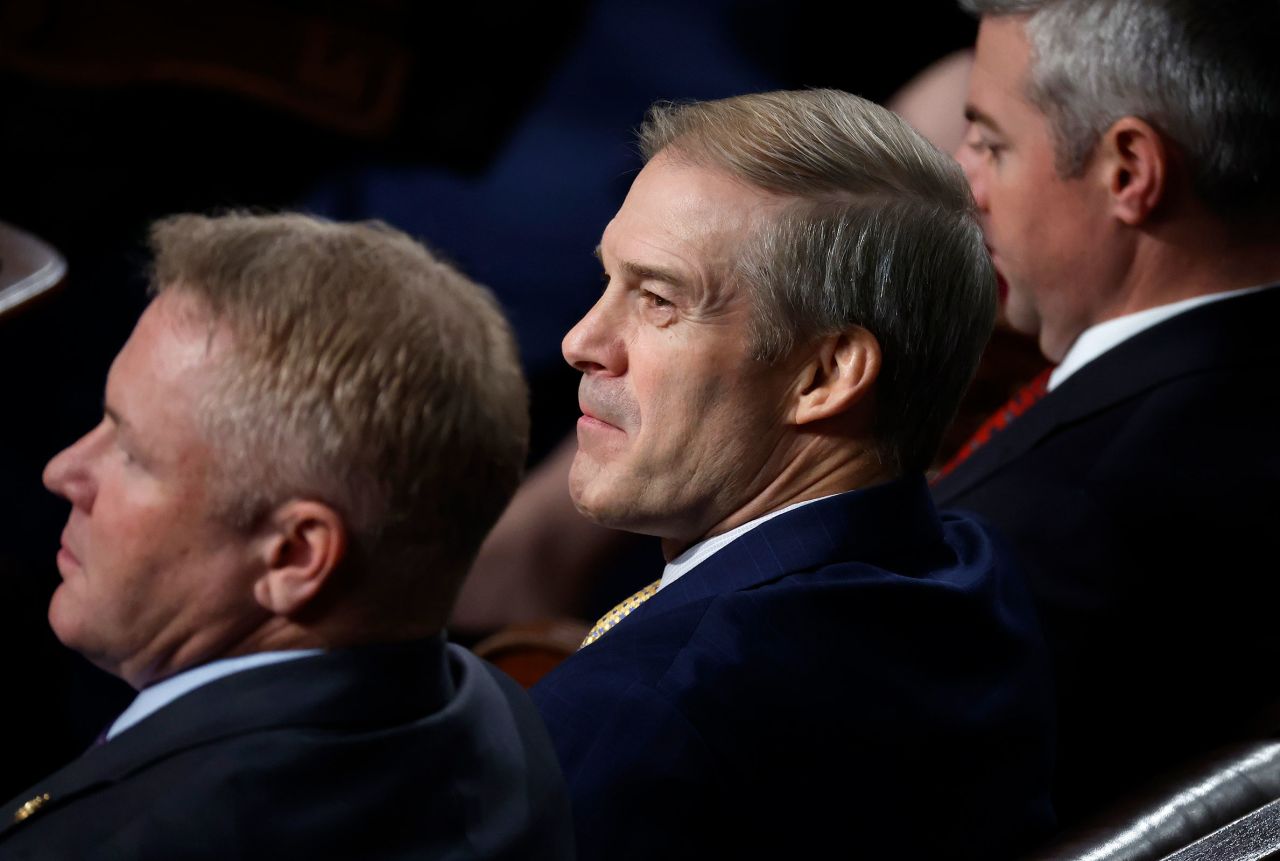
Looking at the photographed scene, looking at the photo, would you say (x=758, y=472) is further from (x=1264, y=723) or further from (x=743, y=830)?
(x=1264, y=723)

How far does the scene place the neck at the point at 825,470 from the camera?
160 centimetres

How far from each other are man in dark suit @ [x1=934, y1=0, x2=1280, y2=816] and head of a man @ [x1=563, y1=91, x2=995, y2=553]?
47 cm

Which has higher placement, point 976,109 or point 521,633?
point 976,109

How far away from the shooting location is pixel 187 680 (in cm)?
120

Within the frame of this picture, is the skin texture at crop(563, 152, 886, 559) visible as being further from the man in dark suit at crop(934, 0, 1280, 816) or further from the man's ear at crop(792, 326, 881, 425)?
the man in dark suit at crop(934, 0, 1280, 816)

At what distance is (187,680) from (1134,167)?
1416 mm

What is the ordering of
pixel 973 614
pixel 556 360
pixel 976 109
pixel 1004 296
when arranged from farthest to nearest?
pixel 556 360, pixel 1004 296, pixel 976 109, pixel 973 614

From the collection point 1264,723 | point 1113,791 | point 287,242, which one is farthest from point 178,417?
point 1113,791

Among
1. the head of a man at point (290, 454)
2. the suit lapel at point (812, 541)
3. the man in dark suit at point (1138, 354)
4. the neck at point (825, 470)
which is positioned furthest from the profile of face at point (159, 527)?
the man in dark suit at point (1138, 354)

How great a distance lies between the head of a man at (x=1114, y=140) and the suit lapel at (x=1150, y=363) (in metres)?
0.08

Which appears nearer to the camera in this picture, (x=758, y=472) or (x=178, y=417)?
(x=178, y=417)

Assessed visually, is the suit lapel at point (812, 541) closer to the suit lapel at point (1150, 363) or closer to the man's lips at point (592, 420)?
the man's lips at point (592, 420)

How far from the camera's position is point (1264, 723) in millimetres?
1715

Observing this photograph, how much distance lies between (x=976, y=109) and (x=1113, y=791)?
0.90m
